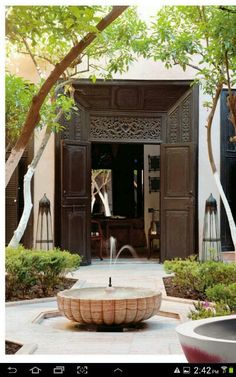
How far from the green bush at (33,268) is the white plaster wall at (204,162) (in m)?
2.61

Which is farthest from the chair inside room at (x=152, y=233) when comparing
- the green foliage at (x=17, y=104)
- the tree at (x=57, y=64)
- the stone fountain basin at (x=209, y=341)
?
the stone fountain basin at (x=209, y=341)

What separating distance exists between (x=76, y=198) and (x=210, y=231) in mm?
1751

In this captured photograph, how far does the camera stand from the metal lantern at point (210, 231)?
24.2 feet

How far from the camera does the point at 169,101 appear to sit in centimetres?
827

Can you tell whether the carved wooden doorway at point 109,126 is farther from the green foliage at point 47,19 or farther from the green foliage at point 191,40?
the green foliage at point 47,19

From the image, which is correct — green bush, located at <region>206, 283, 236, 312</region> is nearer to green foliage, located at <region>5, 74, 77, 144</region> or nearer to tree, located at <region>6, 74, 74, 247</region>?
tree, located at <region>6, 74, 74, 247</region>

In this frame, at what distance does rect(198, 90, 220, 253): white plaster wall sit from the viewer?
801 centimetres

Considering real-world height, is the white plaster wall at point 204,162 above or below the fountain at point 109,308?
above

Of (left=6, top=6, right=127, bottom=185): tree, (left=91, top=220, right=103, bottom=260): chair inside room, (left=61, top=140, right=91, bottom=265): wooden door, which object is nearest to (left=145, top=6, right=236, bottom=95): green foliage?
(left=61, top=140, right=91, bottom=265): wooden door

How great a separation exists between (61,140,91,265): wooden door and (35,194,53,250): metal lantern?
26 centimetres

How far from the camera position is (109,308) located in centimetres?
417

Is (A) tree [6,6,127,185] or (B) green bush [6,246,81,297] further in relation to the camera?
(B) green bush [6,246,81,297]

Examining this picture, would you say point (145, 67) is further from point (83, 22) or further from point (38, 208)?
point (83, 22)

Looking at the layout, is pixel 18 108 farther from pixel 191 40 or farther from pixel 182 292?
pixel 182 292
